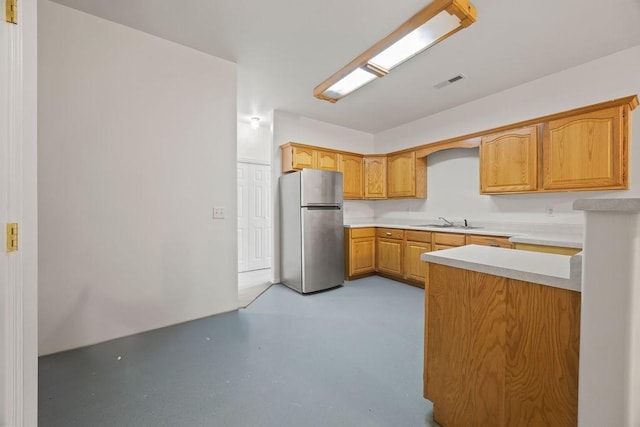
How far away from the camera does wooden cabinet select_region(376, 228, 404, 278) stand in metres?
3.73

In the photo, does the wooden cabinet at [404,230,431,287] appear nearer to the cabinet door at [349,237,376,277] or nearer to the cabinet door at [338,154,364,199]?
the cabinet door at [349,237,376,277]

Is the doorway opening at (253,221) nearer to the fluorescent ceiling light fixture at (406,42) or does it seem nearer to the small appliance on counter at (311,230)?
the small appliance on counter at (311,230)

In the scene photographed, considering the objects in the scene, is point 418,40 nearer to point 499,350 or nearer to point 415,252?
point 499,350

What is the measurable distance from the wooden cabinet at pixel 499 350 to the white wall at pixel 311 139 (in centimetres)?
281

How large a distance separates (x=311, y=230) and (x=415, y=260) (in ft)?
5.02

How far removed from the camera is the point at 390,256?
12.7 ft

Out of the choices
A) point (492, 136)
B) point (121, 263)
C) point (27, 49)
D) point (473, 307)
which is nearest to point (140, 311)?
point (121, 263)

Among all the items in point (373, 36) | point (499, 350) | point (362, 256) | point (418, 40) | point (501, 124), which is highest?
point (373, 36)

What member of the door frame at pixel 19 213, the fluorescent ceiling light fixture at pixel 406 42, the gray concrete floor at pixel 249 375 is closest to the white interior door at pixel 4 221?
the door frame at pixel 19 213

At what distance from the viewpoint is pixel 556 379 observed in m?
0.92

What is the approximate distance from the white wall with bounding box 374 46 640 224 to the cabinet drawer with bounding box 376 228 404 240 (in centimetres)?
66

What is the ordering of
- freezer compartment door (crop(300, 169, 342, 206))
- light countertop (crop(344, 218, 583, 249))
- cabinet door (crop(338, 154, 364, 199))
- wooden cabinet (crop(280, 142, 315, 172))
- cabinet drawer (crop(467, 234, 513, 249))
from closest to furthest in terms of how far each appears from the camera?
light countertop (crop(344, 218, 583, 249)) < cabinet drawer (crop(467, 234, 513, 249)) < freezer compartment door (crop(300, 169, 342, 206)) < wooden cabinet (crop(280, 142, 315, 172)) < cabinet door (crop(338, 154, 364, 199))

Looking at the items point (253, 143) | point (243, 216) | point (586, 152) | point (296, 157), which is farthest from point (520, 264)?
point (253, 143)

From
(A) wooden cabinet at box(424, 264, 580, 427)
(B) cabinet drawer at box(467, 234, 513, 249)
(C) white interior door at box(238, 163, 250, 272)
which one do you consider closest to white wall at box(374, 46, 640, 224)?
(B) cabinet drawer at box(467, 234, 513, 249)
